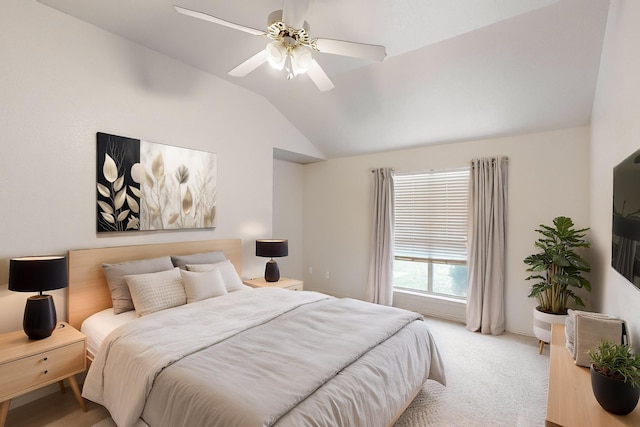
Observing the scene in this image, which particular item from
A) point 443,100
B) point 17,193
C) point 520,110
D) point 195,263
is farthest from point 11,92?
point 520,110

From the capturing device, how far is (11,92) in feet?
7.71

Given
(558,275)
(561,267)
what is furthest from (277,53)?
(561,267)

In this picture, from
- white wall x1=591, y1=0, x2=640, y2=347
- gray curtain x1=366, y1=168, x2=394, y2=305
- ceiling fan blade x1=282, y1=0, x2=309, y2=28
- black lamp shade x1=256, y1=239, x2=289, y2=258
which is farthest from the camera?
gray curtain x1=366, y1=168, x2=394, y2=305

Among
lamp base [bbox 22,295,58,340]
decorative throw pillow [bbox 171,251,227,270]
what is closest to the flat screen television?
decorative throw pillow [bbox 171,251,227,270]

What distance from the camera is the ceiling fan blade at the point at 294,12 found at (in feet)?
6.02

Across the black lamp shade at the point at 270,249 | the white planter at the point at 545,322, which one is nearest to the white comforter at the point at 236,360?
the black lamp shade at the point at 270,249

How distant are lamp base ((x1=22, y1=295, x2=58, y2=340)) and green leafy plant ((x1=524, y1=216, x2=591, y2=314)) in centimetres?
432

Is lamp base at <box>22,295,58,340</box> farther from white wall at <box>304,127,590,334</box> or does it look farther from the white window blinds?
the white window blinds

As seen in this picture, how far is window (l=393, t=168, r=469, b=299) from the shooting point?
4398 mm

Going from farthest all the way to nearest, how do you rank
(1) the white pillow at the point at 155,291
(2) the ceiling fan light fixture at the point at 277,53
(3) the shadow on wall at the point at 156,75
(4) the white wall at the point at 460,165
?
(4) the white wall at the point at 460,165 → (3) the shadow on wall at the point at 156,75 → (1) the white pillow at the point at 155,291 → (2) the ceiling fan light fixture at the point at 277,53

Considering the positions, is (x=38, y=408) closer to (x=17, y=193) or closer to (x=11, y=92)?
(x=17, y=193)

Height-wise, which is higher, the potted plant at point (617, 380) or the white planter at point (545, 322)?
the potted plant at point (617, 380)

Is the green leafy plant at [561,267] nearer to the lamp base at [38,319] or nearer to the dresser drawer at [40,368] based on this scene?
the dresser drawer at [40,368]

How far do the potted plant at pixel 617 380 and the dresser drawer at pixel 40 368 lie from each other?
318cm
